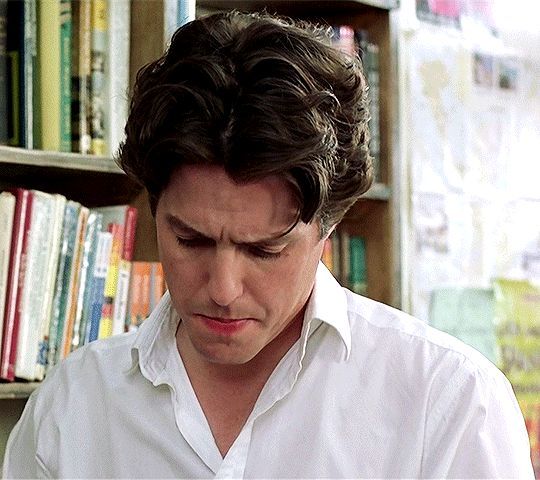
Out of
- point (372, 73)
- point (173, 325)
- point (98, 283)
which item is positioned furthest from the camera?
point (372, 73)

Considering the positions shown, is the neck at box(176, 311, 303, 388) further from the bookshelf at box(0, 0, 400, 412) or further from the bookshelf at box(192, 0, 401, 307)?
the bookshelf at box(192, 0, 401, 307)

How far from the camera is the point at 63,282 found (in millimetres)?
1609

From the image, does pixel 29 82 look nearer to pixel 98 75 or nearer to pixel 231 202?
pixel 98 75

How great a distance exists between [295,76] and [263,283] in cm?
21

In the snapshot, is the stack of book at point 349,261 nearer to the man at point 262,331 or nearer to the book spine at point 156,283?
the book spine at point 156,283

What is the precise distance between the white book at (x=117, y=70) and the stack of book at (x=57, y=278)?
0.40ft

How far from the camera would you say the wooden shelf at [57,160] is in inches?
61.4

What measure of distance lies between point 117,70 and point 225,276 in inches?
28.3

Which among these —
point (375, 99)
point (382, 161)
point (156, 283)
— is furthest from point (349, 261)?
point (156, 283)

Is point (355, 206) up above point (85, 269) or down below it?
above

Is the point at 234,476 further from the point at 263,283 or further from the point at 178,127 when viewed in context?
the point at 178,127

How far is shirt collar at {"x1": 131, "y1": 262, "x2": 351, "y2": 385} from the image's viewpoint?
124 centimetres

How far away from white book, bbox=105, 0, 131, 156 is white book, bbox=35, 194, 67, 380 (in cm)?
14

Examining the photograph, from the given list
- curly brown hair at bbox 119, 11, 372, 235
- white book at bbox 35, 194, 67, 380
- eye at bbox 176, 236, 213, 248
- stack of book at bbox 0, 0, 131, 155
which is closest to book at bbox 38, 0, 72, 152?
stack of book at bbox 0, 0, 131, 155
